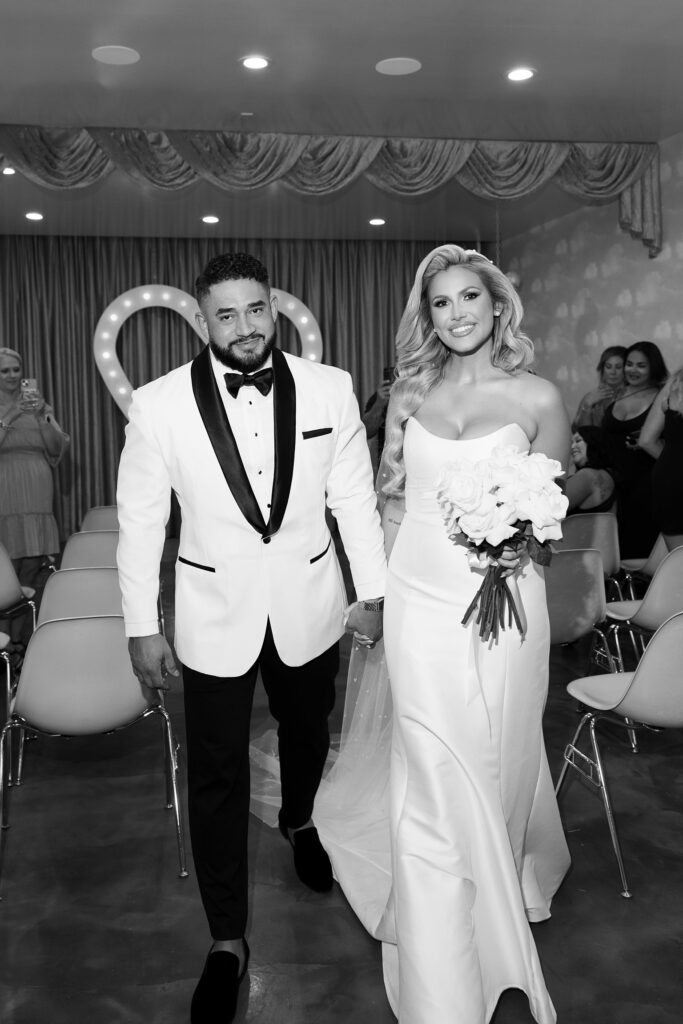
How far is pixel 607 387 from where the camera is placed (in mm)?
8352

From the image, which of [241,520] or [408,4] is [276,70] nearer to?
[408,4]

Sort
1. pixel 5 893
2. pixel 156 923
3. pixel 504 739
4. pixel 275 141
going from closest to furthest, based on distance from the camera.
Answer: pixel 504 739, pixel 156 923, pixel 5 893, pixel 275 141

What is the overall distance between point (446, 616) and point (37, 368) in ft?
33.9

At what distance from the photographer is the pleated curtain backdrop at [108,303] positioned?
→ 11.9 metres

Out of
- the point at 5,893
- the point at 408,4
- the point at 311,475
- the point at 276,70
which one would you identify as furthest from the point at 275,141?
the point at 5,893

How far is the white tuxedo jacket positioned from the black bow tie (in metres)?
0.05

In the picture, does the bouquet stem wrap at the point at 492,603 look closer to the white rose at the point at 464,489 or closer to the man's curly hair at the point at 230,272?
the white rose at the point at 464,489

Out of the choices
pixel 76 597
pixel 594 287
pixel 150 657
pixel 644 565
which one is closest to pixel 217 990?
pixel 150 657

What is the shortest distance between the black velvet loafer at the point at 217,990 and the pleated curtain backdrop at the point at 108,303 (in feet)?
31.6

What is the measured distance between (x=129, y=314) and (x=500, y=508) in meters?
9.37

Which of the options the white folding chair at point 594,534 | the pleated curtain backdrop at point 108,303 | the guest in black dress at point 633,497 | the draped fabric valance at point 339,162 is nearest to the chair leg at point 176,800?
the white folding chair at point 594,534

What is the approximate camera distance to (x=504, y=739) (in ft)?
8.74

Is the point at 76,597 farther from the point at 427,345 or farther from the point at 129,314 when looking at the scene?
the point at 129,314

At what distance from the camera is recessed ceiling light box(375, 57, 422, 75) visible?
243 inches
